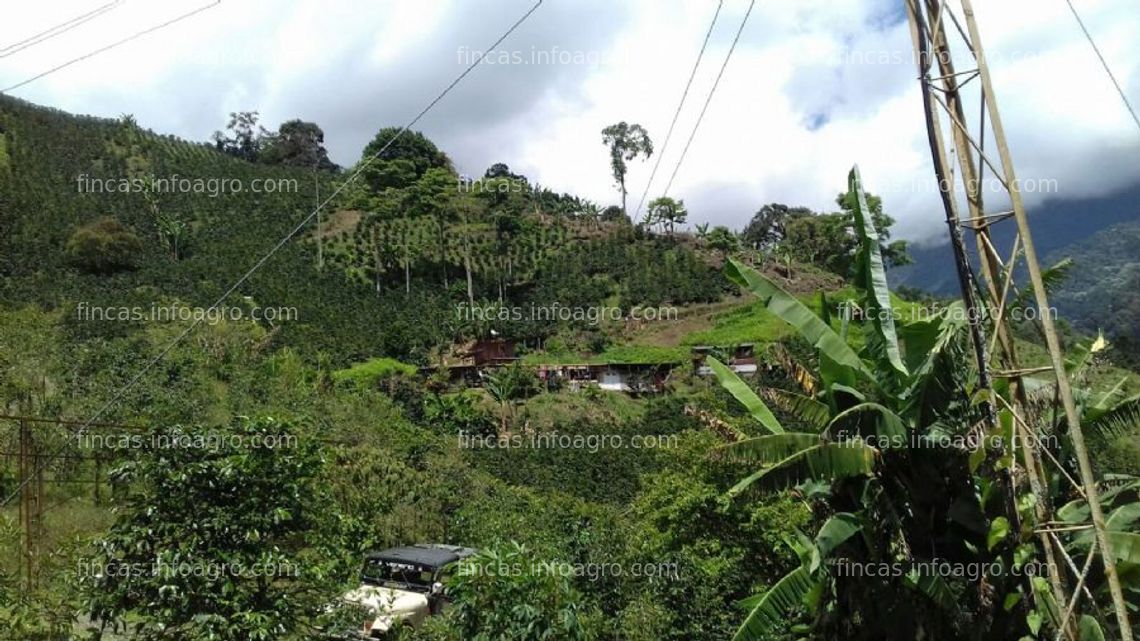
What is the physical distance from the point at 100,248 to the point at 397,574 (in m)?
35.1

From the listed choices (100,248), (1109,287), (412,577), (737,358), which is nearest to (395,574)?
(412,577)

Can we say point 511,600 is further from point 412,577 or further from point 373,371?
point 373,371

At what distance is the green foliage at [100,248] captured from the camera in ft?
125

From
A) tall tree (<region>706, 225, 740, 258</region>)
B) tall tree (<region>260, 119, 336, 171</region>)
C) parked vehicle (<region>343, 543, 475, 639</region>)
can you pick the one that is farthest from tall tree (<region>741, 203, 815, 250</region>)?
parked vehicle (<region>343, 543, 475, 639</region>)

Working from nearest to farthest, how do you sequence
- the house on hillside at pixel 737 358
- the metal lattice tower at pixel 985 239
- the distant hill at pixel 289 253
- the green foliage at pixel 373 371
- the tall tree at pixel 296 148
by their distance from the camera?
the metal lattice tower at pixel 985 239
the green foliage at pixel 373 371
the distant hill at pixel 289 253
the house on hillside at pixel 737 358
the tall tree at pixel 296 148

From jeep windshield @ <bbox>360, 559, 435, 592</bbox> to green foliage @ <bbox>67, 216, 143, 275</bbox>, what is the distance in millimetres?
34726

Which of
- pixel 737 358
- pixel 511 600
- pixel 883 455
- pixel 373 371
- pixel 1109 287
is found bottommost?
pixel 737 358

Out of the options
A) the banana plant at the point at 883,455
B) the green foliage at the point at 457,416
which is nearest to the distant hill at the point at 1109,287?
the green foliage at the point at 457,416

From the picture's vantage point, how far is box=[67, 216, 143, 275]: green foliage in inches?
1501

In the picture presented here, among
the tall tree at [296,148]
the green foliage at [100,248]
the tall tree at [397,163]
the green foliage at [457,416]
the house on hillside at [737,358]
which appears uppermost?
the tall tree at [296,148]

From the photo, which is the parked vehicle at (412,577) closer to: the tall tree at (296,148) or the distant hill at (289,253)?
the distant hill at (289,253)

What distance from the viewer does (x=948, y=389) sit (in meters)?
5.24

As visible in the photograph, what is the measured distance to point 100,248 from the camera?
38.2 meters

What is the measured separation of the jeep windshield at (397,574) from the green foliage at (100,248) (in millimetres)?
34726
